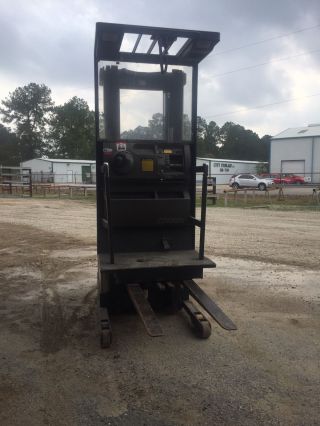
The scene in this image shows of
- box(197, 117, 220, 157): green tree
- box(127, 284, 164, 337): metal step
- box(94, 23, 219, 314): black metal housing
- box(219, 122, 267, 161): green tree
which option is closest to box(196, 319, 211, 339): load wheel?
box(94, 23, 219, 314): black metal housing

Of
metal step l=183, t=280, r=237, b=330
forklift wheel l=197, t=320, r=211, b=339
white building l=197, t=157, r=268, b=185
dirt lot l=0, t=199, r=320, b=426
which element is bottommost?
dirt lot l=0, t=199, r=320, b=426

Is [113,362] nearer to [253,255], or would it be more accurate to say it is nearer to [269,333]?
[269,333]

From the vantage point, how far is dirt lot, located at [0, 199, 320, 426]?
339cm

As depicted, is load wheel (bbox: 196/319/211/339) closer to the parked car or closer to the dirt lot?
the dirt lot

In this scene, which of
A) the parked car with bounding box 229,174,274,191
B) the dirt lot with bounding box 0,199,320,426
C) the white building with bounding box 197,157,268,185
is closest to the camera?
the dirt lot with bounding box 0,199,320,426

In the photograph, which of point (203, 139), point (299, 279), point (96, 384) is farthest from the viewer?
point (203, 139)

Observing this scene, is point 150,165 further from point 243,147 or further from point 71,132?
point 243,147

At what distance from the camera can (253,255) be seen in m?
9.36

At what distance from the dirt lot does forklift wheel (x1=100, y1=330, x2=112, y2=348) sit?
110 millimetres

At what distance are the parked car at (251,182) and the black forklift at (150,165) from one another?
1333 inches

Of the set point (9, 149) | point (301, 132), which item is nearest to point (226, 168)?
point (301, 132)

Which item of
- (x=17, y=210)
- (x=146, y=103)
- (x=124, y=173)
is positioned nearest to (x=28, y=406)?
(x=124, y=173)

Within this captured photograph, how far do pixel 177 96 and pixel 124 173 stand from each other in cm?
131

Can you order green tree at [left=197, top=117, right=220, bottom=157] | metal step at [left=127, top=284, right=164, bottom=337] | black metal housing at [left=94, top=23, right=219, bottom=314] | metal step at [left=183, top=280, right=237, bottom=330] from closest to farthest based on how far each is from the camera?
1. metal step at [left=127, top=284, right=164, bottom=337]
2. metal step at [left=183, top=280, right=237, bottom=330]
3. black metal housing at [left=94, top=23, right=219, bottom=314]
4. green tree at [left=197, top=117, right=220, bottom=157]
